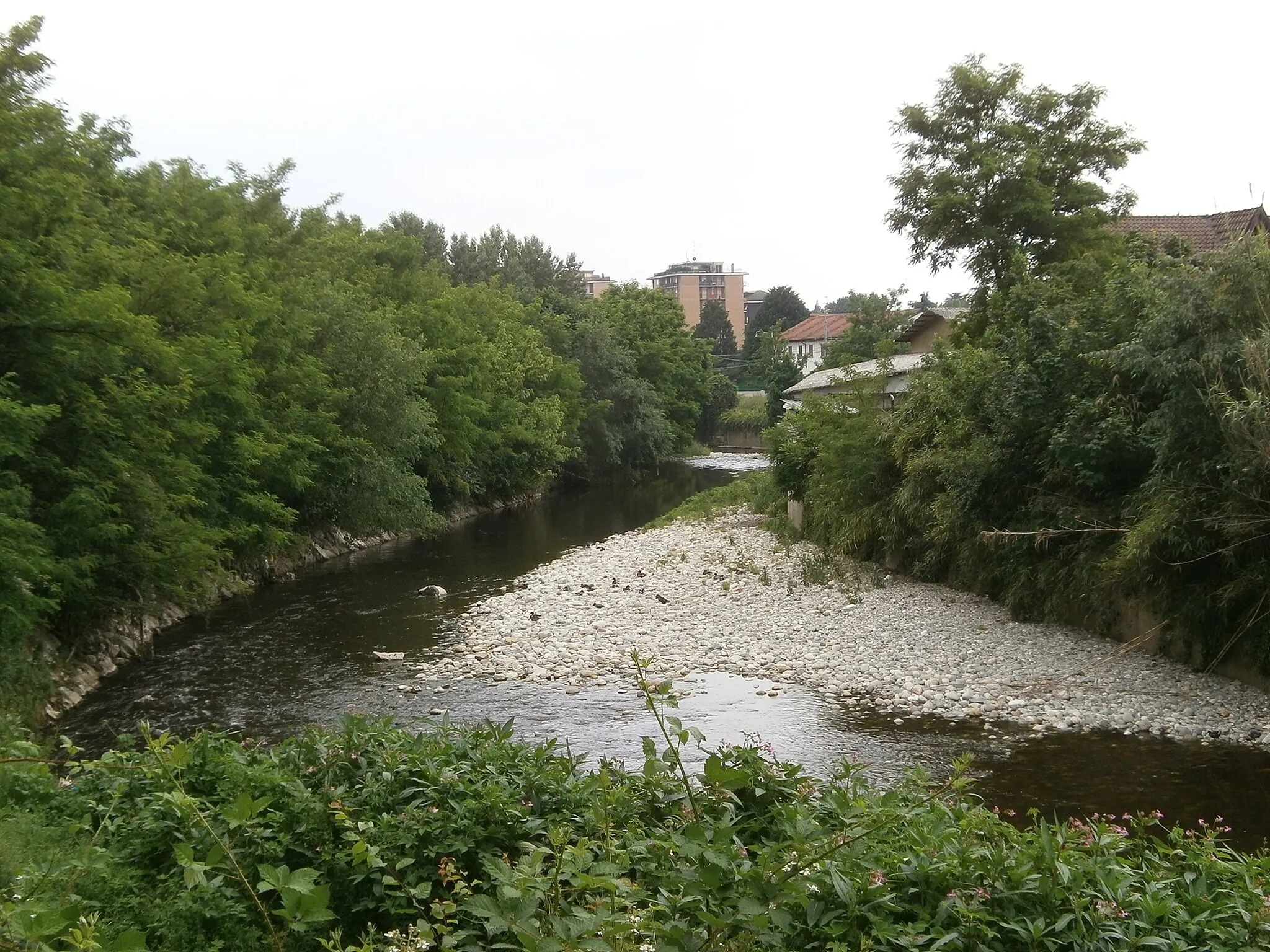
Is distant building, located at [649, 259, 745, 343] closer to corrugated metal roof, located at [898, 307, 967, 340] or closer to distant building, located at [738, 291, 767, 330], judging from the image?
distant building, located at [738, 291, 767, 330]

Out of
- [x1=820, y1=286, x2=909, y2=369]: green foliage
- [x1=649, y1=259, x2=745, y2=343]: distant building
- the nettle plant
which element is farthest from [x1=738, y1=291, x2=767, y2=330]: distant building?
the nettle plant

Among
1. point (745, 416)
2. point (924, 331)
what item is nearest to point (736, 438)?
point (745, 416)

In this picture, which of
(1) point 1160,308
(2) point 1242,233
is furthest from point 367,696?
(2) point 1242,233

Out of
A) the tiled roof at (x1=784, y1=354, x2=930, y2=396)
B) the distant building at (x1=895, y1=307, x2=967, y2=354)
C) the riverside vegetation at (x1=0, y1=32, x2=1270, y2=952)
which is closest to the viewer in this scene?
the riverside vegetation at (x1=0, y1=32, x2=1270, y2=952)

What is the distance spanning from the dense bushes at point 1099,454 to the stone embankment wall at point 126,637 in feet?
40.3

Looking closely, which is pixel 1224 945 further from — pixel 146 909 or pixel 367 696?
pixel 367 696

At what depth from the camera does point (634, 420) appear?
48594mm

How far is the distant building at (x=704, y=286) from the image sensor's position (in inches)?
5123

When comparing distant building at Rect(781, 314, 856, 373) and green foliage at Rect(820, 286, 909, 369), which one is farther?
distant building at Rect(781, 314, 856, 373)

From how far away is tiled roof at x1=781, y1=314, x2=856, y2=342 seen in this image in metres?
76.6

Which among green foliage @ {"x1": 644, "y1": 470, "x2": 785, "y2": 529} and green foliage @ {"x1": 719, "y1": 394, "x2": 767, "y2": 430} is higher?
green foliage @ {"x1": 719, "y1": 394, "x2": 767, "y2": 430}

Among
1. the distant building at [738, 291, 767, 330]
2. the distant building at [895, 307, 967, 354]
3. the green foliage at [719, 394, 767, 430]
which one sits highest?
the distant building at [738, 291, 767, 330]

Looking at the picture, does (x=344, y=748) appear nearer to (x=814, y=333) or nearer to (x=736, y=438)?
(x=736, y=438)

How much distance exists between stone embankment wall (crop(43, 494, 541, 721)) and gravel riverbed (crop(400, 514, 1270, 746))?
4.26 meters
